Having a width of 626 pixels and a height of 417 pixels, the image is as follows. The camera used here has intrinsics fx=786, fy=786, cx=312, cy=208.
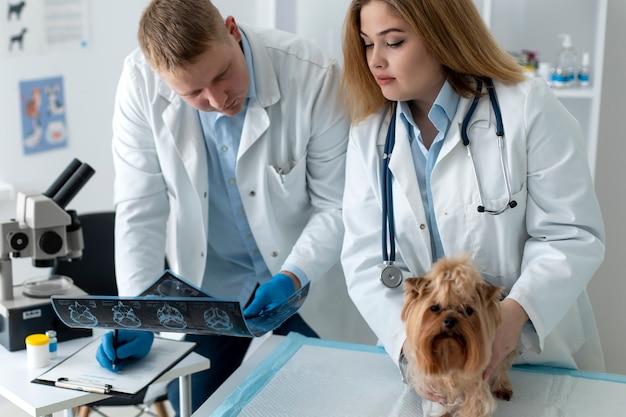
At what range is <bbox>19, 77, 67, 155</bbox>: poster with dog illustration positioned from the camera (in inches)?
131

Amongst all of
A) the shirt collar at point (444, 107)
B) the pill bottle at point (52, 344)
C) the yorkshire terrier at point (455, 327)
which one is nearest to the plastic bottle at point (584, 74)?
the shirt collar at point (444, 107)

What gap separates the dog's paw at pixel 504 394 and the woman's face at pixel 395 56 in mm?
688

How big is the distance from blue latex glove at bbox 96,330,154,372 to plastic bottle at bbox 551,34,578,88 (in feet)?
5.81

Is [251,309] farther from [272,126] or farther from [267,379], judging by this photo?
[272,126]

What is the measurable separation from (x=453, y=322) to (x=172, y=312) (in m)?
0.63

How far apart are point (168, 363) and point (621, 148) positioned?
1.85m

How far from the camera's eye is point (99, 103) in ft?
11.9

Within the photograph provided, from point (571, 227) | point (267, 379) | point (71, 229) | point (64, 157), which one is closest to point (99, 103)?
point (64, 157)

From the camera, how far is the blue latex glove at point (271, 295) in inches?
74.6

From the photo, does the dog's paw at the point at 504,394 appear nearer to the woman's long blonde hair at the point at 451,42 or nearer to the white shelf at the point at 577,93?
the woman's long blonde hair at the point at 451,42

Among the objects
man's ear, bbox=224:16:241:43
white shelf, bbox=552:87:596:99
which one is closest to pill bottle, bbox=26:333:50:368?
man's ear, bbox=224:16:241:43

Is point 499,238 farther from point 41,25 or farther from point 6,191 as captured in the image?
point 41,25

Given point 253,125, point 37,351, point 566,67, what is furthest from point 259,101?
point 566,67

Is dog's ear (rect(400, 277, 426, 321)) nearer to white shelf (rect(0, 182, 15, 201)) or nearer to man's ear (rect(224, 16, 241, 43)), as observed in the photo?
man's ear (rect(224, 16, 241, 43))
